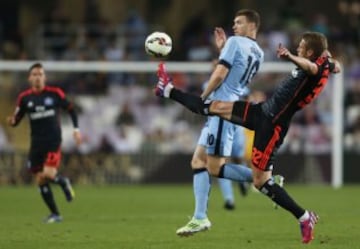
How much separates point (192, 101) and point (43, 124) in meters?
4.51

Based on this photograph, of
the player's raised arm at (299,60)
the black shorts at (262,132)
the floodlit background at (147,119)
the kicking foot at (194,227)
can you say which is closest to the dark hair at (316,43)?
the player's raised arm at (299,60)

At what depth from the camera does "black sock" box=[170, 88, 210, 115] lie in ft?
39.3

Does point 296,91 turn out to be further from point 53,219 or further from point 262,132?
point 53,219

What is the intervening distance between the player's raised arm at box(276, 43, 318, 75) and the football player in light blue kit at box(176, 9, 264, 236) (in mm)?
1222

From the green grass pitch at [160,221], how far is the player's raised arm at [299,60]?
182cm

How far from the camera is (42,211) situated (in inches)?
683

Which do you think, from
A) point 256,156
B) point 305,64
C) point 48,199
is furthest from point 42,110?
point 305,64

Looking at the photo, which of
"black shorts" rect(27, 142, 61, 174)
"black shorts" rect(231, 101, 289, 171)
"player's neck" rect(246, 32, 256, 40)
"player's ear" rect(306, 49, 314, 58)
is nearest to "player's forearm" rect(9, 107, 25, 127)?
"black shorts" rect(27, 142, 61, 174)

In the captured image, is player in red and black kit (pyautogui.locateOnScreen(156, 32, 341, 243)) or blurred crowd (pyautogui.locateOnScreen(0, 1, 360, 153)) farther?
blurred crowd (pyautogui.locateOnScreen(0, 1, 360, 153))

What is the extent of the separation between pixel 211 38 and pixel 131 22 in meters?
2.29

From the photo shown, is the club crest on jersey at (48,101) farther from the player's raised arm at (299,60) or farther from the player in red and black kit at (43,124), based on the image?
the player's raised arm at (299,60)

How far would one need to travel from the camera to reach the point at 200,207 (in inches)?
492

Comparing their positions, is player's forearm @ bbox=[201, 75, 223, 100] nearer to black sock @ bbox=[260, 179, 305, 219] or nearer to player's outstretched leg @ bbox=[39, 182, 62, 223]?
black sock @ bbox=[260, 179, 305, 219]

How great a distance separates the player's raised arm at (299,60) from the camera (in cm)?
1089
